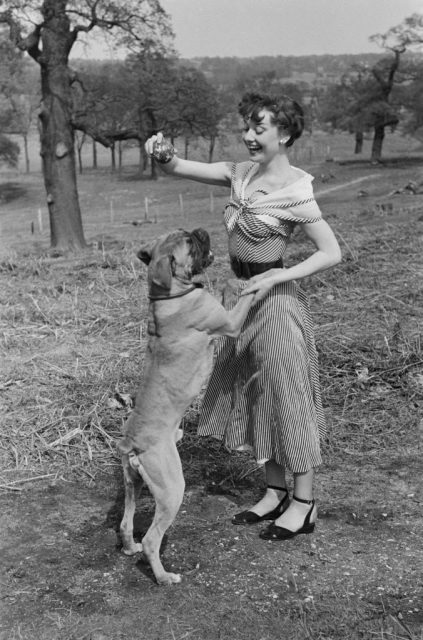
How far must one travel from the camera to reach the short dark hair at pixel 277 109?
3.97 m

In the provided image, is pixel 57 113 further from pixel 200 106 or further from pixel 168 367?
pixel 200 106

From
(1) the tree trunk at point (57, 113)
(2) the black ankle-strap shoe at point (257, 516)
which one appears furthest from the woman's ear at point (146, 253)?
(1) the tree trunk at point (57, 113)

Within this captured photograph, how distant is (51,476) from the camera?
523 centimetres

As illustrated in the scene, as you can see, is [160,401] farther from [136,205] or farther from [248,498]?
[136,205]

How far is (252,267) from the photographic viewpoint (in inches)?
165

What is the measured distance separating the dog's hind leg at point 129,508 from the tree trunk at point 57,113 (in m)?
15.8

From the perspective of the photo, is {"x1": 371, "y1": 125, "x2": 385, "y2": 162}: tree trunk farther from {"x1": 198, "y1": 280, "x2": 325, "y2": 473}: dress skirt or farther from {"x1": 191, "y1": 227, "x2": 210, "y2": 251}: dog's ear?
{"x1": 191, "y1": 227, "x2": 210, "y2": 251}: dog's ear

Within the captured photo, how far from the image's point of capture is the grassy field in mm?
3512

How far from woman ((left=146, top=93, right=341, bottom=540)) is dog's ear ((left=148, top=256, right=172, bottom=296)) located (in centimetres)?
52

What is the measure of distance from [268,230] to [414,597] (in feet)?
6.76

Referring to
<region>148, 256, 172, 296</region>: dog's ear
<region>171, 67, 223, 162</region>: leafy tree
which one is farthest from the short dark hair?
<region>171, 67, 223, 162</region>: leafy tree

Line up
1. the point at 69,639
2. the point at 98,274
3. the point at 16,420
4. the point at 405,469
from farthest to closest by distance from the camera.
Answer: the point at 98,274 < the point at 16,420 < the point at 405,469 < the point at 69,639

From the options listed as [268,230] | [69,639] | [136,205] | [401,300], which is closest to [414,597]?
[69,639]

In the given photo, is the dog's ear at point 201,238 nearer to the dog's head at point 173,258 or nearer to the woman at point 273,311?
the dog's head at point 173,258
